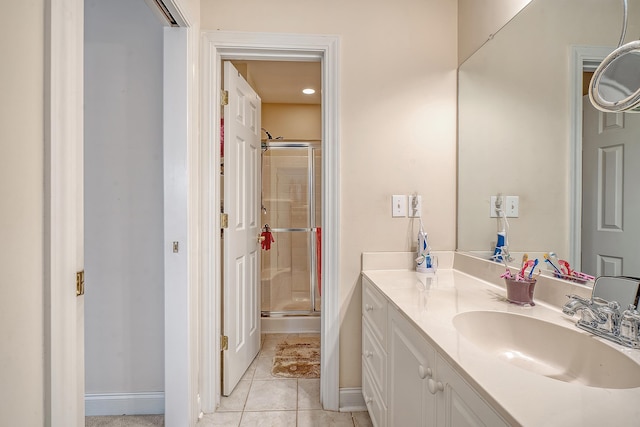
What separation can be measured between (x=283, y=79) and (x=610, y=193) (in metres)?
2.56

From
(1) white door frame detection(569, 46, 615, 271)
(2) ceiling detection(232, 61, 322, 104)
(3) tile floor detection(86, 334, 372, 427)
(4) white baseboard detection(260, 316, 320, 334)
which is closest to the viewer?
(1) white door frame detection(569, 46, 615, 271)

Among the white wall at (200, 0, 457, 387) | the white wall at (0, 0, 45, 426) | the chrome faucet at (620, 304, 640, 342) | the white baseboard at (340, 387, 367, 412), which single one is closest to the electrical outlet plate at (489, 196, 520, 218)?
the white wall at (200, 0, 457, 387)

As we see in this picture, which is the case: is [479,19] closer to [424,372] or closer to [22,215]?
[424,372]

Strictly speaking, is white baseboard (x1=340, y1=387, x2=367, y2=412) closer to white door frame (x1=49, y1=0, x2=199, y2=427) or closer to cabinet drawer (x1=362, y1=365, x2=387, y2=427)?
cabinet drawer (x1=362, y1=365, x2=387, y2=427)

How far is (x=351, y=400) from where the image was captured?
1.82 metres

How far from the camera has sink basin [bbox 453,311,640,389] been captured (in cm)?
75

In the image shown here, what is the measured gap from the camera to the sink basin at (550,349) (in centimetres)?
75

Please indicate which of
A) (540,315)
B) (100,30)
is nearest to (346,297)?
(540,315)

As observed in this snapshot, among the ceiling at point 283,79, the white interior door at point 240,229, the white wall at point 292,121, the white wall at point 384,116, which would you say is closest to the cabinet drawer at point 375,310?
the white wall at point 384,116

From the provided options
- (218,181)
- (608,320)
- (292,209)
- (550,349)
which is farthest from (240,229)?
(608,320)

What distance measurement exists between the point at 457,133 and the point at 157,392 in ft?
7.31

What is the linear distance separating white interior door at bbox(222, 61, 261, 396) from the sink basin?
1.35m

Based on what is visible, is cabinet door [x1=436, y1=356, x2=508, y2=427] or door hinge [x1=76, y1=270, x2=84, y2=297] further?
door hinge [x1=76, y1=270, x2=84, y2=297]

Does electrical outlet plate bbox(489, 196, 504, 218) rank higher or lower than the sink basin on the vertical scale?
higher
